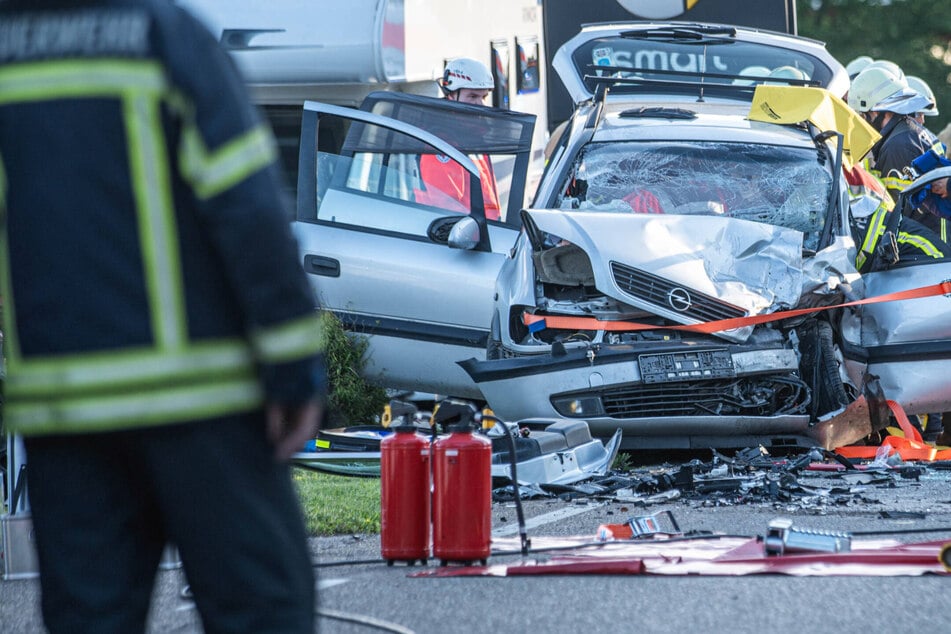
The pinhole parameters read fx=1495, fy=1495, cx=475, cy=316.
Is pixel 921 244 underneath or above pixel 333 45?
underneath

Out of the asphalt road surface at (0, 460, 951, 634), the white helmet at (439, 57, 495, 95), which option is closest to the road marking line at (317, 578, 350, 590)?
the asphalt road surface at (0, 460, 951, 634)

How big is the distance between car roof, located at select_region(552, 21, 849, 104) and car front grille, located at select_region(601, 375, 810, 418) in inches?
123

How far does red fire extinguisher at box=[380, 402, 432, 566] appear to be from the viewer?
5121 mm

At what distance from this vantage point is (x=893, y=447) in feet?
27.8

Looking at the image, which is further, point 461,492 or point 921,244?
point 921,244

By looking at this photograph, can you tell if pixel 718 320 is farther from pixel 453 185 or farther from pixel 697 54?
pixel 697 54

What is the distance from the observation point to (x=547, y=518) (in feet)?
21.5

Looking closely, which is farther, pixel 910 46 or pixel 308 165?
pixel 910 46

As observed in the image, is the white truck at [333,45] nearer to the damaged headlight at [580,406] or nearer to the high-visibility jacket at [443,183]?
the high-visibility jacket at [443,183]

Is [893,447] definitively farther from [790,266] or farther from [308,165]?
[308,165]

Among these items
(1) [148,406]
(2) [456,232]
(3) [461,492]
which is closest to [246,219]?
(1) [148,406]

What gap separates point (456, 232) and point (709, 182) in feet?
5.32

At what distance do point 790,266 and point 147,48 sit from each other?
628 cm

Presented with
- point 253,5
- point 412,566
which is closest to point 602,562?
point 412,566
